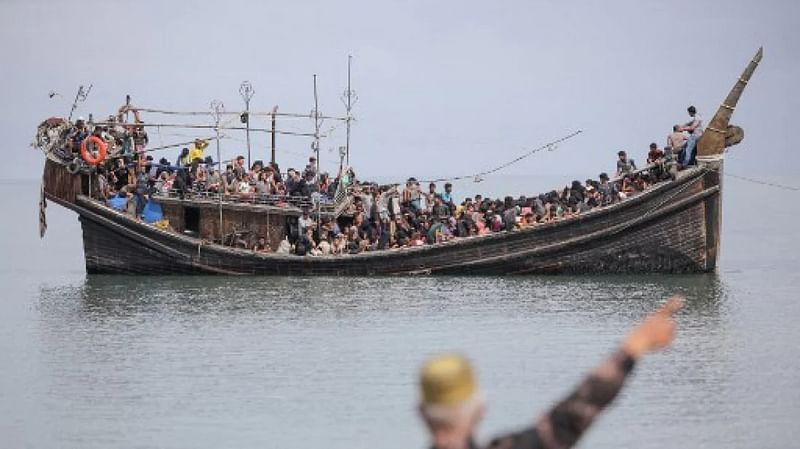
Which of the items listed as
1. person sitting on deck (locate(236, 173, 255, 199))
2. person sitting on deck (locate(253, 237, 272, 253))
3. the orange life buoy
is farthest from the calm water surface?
the orange life buoy

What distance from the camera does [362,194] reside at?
38750 mm

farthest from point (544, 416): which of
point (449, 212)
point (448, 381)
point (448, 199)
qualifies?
point (448, 199)

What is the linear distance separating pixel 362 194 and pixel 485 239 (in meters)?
3.50

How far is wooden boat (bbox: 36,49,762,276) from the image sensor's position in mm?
36125

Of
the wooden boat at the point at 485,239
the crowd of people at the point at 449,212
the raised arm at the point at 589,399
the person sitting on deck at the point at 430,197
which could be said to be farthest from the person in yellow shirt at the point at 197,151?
the raised arm at the point at 589,399

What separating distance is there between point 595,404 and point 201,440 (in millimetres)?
15535

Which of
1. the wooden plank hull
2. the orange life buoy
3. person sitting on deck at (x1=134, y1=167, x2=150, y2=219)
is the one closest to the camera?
the wooden plank hull

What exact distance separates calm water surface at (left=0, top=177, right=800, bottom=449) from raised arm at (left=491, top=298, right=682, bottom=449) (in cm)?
1448

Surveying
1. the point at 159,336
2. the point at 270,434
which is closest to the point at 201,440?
the point at 270,434

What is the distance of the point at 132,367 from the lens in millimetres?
26859

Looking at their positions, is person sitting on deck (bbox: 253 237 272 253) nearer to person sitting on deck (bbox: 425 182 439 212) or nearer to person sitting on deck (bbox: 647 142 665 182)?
person sitting on deck (bbox: 425 182 439 212)

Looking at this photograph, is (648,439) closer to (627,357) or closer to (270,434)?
(270,434)

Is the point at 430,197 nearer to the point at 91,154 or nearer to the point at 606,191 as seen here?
the point at 606,191

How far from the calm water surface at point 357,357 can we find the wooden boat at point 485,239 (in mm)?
419
